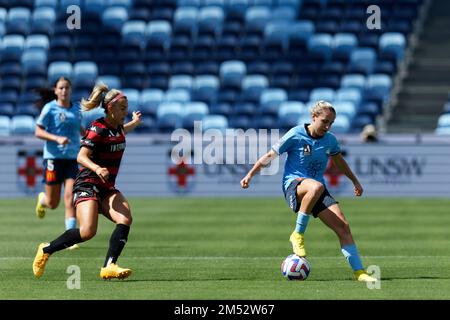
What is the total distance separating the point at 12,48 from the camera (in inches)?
1393

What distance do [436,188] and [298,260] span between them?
622 inches

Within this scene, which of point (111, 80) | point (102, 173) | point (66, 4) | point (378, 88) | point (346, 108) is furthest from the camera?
point (66, 4)

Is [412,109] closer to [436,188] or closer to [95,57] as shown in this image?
[436,188]

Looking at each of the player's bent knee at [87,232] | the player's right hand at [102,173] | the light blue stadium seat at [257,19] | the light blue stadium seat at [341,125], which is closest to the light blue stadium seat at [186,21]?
the light blue stadium seat at [257,19]

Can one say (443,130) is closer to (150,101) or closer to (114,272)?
(150,101)

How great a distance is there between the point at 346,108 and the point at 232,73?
3.96 m

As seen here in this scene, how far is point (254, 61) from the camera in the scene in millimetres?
34344

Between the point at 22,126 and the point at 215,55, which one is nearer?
the point at 22,126

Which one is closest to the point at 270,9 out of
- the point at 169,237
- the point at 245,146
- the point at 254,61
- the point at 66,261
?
the point at 254,61

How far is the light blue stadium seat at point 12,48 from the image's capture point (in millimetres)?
35188

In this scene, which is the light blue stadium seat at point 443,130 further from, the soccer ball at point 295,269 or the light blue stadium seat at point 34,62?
the soccer ball at point 295,269

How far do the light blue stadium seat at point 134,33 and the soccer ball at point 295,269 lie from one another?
75.9 ft

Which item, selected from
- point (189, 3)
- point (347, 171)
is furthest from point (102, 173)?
point (189, 3)

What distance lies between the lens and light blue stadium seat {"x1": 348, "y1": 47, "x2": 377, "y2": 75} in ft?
109
